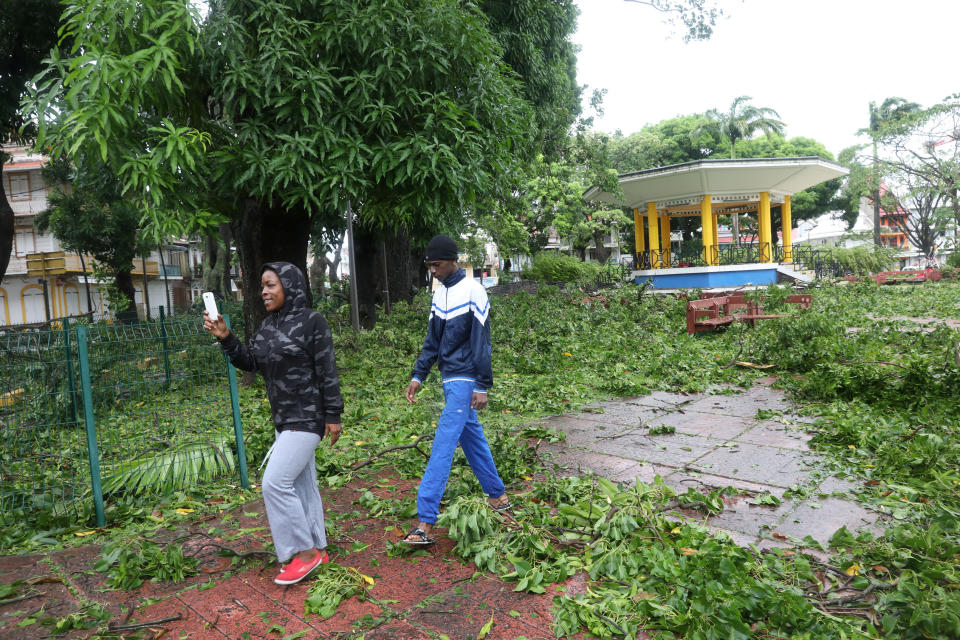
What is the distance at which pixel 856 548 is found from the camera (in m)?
3.29

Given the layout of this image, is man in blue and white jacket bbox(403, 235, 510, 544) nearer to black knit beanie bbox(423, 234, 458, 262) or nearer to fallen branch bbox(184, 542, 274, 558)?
black knit beanie bbox(423, 234, 458, 262)

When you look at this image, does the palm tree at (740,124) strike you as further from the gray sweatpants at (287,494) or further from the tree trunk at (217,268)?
the gray sweatpants at (287,494)

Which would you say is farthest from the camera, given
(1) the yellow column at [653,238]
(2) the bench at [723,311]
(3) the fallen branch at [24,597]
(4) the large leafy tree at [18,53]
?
(1) the yellow column at [653,238]

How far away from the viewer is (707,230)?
81.2 ft

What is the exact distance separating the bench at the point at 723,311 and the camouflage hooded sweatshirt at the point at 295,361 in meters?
9.86

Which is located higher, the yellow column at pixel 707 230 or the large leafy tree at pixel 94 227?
the large leafy tree at pixel 94 227

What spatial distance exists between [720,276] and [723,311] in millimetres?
12364

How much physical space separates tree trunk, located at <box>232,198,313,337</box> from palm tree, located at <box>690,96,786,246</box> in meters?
37.6

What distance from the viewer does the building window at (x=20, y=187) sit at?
37156 millimetres

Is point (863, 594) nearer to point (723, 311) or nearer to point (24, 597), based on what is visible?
point (24, 597)

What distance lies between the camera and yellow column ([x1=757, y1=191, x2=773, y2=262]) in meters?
25.4

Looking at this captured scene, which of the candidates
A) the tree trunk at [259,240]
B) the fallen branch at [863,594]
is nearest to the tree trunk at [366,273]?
the tree trunk at [259,240]

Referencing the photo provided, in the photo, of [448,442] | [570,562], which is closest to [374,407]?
[448,442]

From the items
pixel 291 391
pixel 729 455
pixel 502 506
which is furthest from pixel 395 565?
pixel 729 455
